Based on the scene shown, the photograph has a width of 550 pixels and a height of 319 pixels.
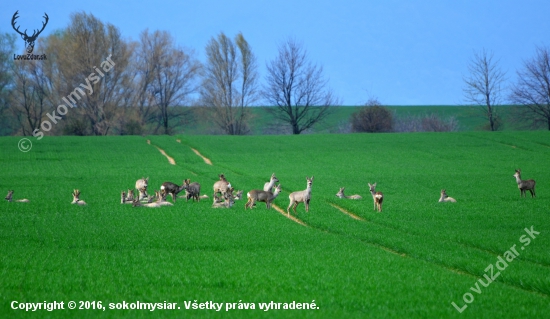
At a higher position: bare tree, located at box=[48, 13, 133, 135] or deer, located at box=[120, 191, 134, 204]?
bare tree, located at box=[48, 13, 133, 135]

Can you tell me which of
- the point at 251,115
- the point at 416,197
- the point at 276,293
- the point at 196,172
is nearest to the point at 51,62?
the point at 251,115

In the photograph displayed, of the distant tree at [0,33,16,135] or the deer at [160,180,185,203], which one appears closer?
the deer at [160,180,185,203]

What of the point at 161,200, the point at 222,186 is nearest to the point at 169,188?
the point at 161,200

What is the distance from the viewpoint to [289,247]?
21.7 metres

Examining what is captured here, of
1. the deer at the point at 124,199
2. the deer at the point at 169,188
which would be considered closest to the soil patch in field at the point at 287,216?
the deer at the point at 169,188

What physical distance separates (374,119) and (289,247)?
77584 millimetres

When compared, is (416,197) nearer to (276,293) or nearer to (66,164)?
(276,293)

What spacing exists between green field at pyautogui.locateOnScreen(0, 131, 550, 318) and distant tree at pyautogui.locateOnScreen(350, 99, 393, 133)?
1862 inches

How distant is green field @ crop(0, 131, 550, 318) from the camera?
48.2 feet

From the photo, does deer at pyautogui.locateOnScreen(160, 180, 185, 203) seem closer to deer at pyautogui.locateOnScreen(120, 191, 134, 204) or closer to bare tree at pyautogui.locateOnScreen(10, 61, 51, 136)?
deer at pyautogui.locateOnScreen(120, 191, 134, 204)

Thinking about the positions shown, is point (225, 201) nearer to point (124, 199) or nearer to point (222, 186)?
point (222, 186)

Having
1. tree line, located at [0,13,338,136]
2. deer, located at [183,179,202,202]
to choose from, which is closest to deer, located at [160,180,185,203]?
deer, located at [183,179,202,202]

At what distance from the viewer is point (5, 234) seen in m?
23.4

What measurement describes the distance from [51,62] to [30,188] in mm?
64536
